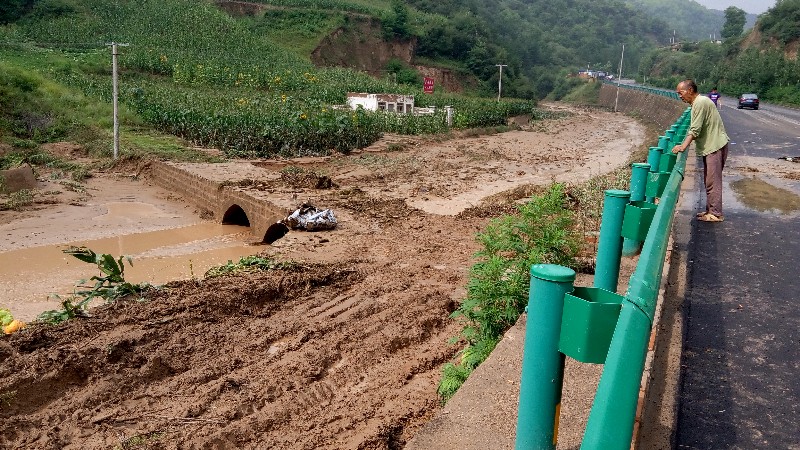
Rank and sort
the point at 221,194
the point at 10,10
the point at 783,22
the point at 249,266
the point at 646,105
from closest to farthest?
the point at 249,266 → the point at 221,194 → the point at 10,10 → the point at 646,105 → the point at 783,22

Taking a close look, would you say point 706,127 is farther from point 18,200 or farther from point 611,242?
point 18,200

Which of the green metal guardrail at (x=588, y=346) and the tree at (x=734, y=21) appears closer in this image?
the green metal guardrail at (x=588, y=346)

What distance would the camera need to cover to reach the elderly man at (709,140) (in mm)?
7391

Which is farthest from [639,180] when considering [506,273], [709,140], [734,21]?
[734,21]

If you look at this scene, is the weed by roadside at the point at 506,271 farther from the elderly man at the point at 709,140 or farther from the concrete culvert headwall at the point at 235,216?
the concrete culvert headwall at the point at 235,216

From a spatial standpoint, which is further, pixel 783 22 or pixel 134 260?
pixel 783 22

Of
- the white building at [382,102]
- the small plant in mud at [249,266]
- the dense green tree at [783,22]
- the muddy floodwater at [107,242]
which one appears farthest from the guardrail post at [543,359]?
the dense green tree at [783,22]

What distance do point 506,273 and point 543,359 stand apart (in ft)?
10.3

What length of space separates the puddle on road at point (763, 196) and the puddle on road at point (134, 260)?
7.78 m

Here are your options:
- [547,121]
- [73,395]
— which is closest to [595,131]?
[547,121]

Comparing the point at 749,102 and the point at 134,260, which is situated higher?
the point at 749,102

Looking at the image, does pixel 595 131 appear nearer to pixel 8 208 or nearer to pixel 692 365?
pixel 8 208

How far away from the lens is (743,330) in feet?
14.1

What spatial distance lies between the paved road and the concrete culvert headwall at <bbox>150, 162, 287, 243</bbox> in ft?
23.9
